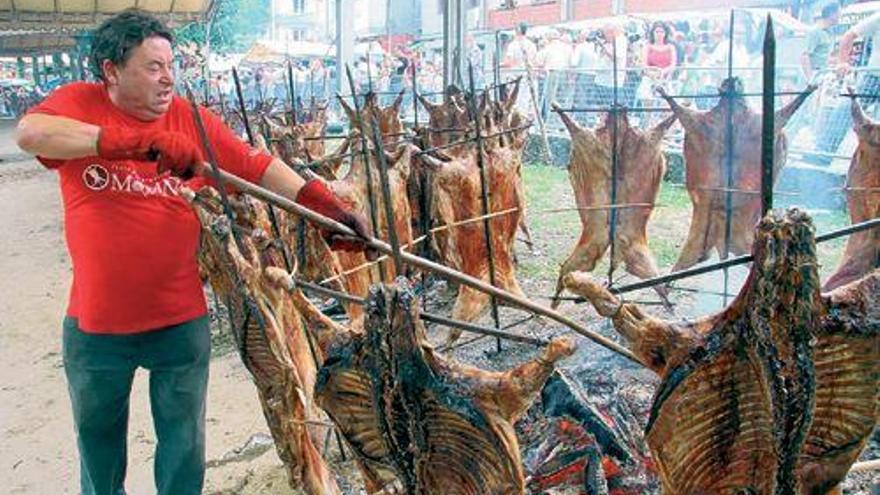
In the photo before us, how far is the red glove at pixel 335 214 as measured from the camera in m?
2.75

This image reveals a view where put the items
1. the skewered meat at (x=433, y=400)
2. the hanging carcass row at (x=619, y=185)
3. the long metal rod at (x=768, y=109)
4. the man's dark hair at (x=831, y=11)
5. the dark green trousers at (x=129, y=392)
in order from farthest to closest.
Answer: the man's dark hair at (x=831, y=11) < the hanging carcass row at (x=619, y=185) < the dark green trousers at (x=129, y=392) < the skewered meat at (x=433, y=400) < the long metal rod at (x=768, y=109)

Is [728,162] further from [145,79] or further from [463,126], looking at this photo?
[145,79]

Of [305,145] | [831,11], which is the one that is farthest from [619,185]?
[831,11]

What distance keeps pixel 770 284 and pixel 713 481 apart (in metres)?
0.70

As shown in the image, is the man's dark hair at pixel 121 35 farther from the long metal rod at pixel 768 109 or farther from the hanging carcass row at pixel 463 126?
the hanging carcass row at pixel 463 126

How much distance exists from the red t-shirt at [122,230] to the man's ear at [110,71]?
3.8 inches

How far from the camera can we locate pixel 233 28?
3975cm

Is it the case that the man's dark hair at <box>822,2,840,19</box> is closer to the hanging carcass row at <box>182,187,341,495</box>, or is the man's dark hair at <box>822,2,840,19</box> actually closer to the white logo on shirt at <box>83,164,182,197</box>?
the hanging carcass row at <box>182,187,341,495</box>

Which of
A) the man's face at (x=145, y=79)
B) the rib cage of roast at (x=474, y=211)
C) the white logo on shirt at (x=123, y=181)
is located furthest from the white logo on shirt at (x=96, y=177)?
the rib cage of roast at (x=474, y=211)

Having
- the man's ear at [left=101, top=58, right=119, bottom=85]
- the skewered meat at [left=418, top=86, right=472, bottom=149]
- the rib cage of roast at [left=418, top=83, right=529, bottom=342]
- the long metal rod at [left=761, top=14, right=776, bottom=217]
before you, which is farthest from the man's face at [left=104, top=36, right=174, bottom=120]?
the skewered meat at [left=418, top=86, right=472, bottom=149]

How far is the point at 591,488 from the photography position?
2.98m

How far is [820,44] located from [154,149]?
984 centimetres

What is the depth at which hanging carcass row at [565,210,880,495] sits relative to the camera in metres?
1.75

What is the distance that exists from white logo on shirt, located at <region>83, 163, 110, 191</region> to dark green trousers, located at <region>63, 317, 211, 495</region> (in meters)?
0.61
